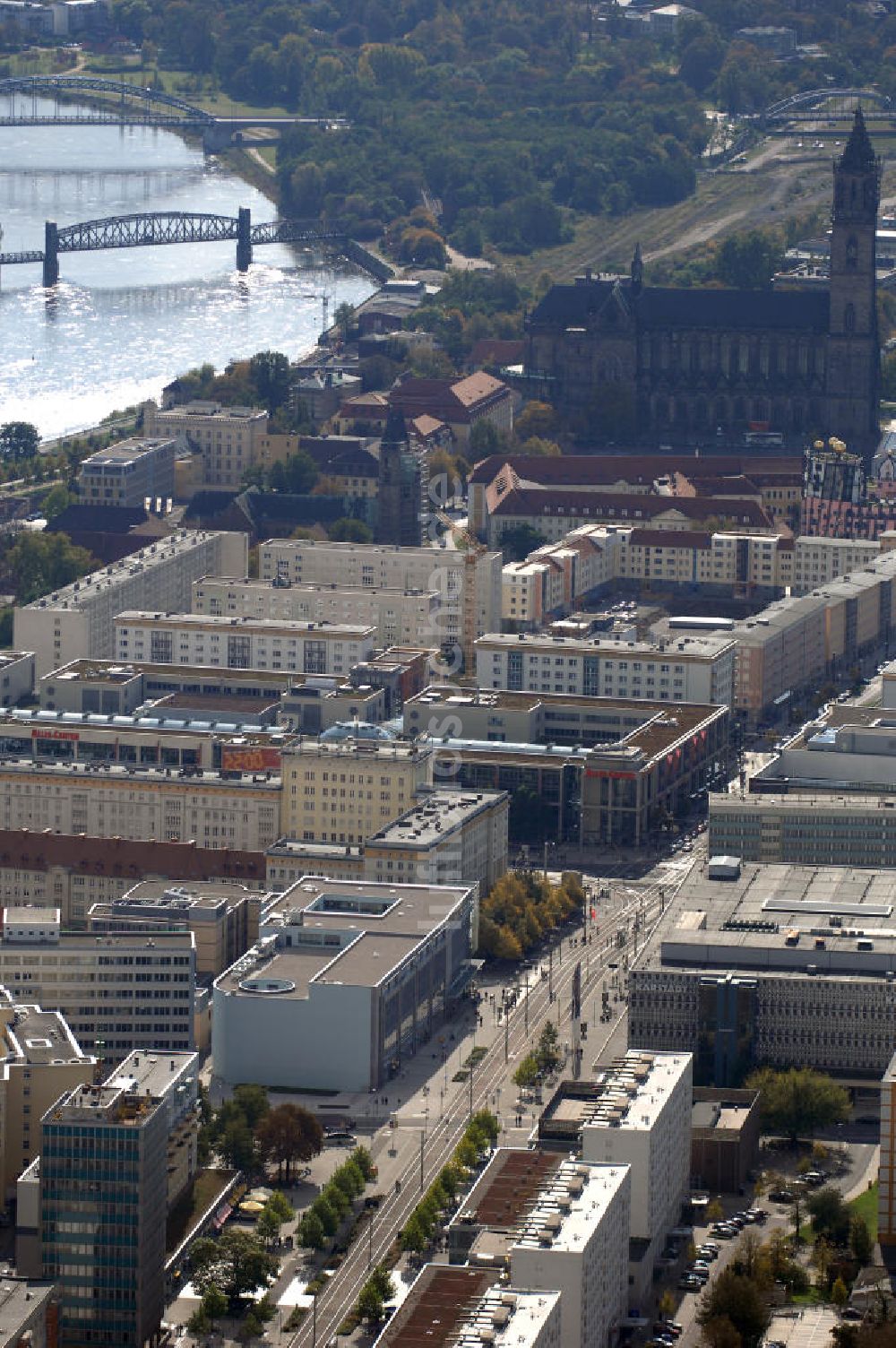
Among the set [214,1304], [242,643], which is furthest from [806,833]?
[214,1304]

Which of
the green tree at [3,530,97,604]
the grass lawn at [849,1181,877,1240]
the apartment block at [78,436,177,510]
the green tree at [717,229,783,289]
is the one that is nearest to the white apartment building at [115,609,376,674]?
the green tree at [3,530,97,604]

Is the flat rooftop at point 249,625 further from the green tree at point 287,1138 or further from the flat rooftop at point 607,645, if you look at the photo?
the green tree at point 287,1138

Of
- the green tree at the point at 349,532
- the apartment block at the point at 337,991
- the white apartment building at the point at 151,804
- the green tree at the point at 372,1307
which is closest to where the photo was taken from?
the green tree at the point at 372,1307

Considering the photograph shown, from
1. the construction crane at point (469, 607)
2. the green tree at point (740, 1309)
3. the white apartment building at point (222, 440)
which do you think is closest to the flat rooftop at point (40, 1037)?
the green tree at point (740, 1309)

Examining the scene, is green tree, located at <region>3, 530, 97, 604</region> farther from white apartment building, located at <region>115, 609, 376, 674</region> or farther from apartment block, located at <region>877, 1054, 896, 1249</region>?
apartment block, located at <region>877, 1054, 896, 1249</region>

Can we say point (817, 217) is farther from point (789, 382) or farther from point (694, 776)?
point (694, 776)

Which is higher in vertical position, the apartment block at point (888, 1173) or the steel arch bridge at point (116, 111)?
the steel arch bridge at point (116, 111)
